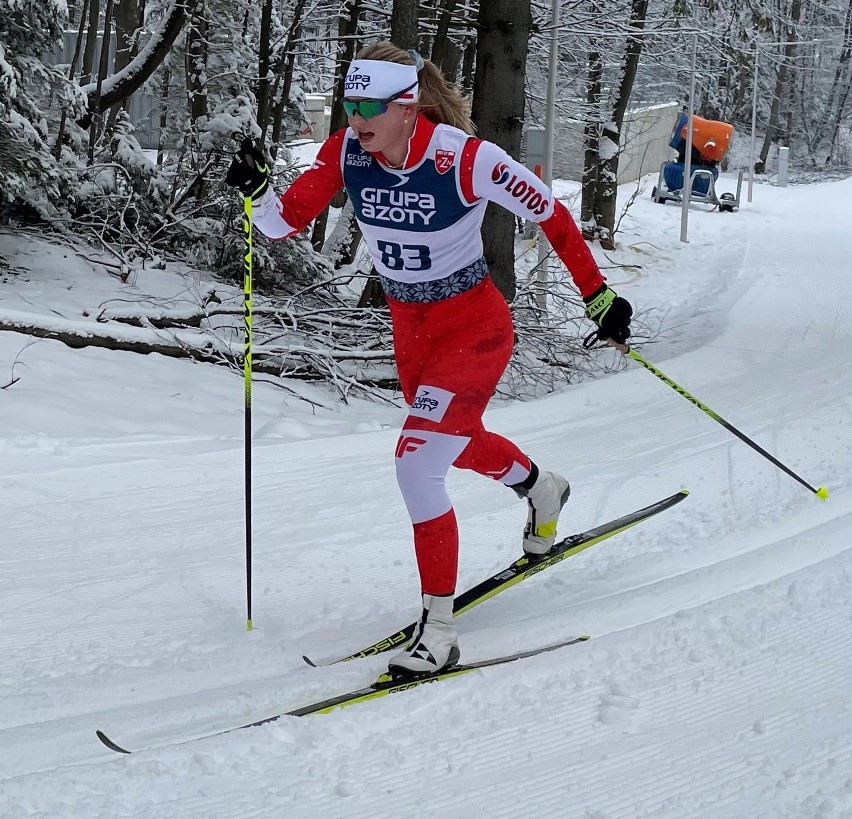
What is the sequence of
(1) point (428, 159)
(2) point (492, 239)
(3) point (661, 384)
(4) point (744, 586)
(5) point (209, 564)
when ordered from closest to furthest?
(1) point (428, 159), (4) point (744, 586), (5) point (209, 564), (3) point (661, 384), (2) point (492, 239)

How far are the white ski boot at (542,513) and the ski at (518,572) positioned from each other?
4cm

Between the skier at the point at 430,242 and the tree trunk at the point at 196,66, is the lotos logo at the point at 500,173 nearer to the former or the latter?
the skier at the point at 430,242

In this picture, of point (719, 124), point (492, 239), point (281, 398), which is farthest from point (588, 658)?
point (719, 124)

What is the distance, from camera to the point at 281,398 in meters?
6.88

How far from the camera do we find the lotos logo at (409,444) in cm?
318

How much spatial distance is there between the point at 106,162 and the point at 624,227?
1204cm

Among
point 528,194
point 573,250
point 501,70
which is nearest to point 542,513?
point 573,250

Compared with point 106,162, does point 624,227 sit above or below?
below

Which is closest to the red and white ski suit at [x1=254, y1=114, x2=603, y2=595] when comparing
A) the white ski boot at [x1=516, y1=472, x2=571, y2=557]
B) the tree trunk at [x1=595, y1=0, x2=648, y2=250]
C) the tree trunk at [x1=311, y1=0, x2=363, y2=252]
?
the white ski boot at [x1=516, y1=472, x2=571, y2=557]

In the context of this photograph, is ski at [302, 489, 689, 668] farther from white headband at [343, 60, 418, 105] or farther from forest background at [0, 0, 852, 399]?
forest background at [0, 0, 852, 399]

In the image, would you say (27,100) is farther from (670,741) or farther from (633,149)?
(633,149)

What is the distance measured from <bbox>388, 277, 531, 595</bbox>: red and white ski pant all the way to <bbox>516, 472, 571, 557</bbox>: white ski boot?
48 cm

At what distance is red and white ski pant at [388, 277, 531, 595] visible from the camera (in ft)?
10.5

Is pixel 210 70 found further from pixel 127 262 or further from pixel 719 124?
pixel 719 124
